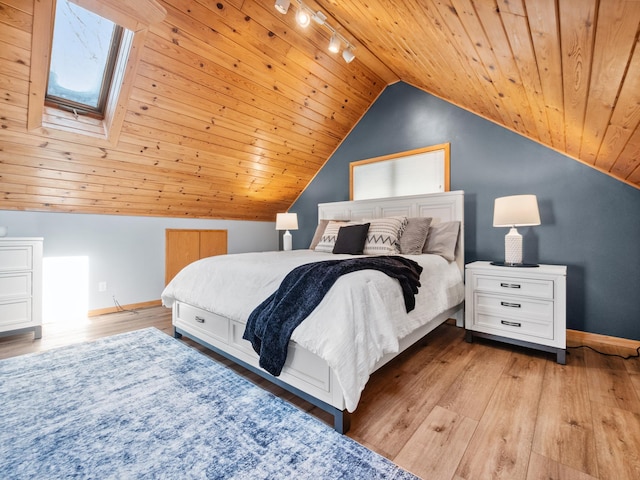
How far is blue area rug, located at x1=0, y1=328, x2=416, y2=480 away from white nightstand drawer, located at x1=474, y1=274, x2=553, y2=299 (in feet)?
5.51

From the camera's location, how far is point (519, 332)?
2246 mm

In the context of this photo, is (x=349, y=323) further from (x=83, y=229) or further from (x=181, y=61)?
(x=83, y=229)

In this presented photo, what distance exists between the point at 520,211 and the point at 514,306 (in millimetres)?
745

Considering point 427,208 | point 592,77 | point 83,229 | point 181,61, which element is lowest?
point 83,229

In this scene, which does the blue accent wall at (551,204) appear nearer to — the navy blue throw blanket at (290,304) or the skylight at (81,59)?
the navy blue throw blanket at (290,304)

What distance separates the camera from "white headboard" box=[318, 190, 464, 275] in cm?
300

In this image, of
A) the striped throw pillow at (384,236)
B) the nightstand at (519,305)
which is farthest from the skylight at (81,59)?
the nightstand at (519,305)

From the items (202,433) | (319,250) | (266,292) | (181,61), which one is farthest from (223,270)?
(181,61)

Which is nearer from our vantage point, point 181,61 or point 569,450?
point 569,450

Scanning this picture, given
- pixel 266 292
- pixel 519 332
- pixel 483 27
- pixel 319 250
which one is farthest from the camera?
pixel 319 250

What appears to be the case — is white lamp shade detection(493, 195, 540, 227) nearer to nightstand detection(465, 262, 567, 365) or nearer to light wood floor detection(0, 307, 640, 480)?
nightstand detection(465, 262, 567, 365)

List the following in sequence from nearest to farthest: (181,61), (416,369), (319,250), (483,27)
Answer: (483,27), (416,369), (181,61), (319,250)

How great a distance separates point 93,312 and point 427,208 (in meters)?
3.83

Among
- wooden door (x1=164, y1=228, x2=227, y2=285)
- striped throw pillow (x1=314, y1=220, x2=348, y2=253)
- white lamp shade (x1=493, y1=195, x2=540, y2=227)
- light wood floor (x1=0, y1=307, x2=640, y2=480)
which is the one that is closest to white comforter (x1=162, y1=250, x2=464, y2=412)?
light wood floor (x1=0, y1=307, x2=640, y2=480)
